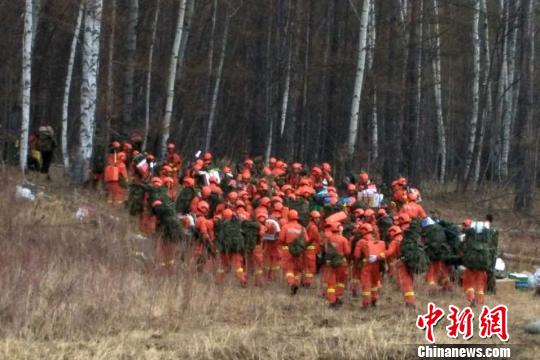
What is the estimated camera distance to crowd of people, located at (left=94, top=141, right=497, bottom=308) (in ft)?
47.7

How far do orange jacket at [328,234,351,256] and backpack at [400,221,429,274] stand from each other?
91 centimetres

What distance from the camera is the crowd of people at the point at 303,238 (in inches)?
572

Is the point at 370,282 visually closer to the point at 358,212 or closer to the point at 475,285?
the point at 475,285

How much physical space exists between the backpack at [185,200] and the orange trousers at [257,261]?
2549 mm

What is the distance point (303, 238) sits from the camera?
51.8 ft

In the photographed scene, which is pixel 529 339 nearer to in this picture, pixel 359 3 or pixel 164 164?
pixel 164 164

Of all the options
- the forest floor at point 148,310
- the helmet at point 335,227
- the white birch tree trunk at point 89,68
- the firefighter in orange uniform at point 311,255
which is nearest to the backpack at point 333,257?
the helmet at point 335,227

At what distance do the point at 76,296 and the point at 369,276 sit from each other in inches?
192

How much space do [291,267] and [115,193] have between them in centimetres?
665

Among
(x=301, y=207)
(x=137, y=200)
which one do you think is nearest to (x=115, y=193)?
(x=137, y=200)

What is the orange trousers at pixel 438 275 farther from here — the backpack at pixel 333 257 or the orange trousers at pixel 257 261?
the orange trousers at pixel 257 261

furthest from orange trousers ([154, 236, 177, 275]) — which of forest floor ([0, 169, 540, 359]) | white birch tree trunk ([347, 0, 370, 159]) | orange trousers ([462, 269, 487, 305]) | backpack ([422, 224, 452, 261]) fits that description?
white birch tree trunk ([347, 0, 370, 159])

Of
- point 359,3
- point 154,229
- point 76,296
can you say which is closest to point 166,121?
point 154,229

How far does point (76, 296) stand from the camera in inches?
460
